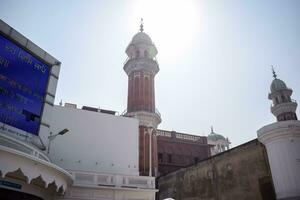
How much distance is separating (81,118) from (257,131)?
11738 mm

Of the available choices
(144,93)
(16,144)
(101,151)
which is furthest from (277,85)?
(16,144)

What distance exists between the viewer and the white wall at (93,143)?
704 inches

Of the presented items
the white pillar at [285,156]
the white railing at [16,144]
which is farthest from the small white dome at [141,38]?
the white railing at [16,144]

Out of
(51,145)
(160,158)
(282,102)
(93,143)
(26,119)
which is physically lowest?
(26,119)

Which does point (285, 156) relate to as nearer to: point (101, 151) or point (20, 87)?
point (101, 151)

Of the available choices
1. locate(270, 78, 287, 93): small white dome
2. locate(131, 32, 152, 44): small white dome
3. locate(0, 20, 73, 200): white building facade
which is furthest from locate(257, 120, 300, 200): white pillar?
locate(270, 78, 287, 93): small white dome

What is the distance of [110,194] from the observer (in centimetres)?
1423

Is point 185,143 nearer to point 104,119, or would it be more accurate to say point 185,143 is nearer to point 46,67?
point 104,119

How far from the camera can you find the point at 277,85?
36500 millimetres

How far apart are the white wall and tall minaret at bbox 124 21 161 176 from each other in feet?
21.8

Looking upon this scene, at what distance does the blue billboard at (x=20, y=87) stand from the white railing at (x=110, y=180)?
3.42 m

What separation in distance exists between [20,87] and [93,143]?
8015mm

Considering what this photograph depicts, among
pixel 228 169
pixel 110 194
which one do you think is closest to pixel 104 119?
pixel 110 194

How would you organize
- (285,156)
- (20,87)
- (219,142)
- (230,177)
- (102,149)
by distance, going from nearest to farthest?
(20,87), (285,156), (102,149), (230,177), (219,142)
